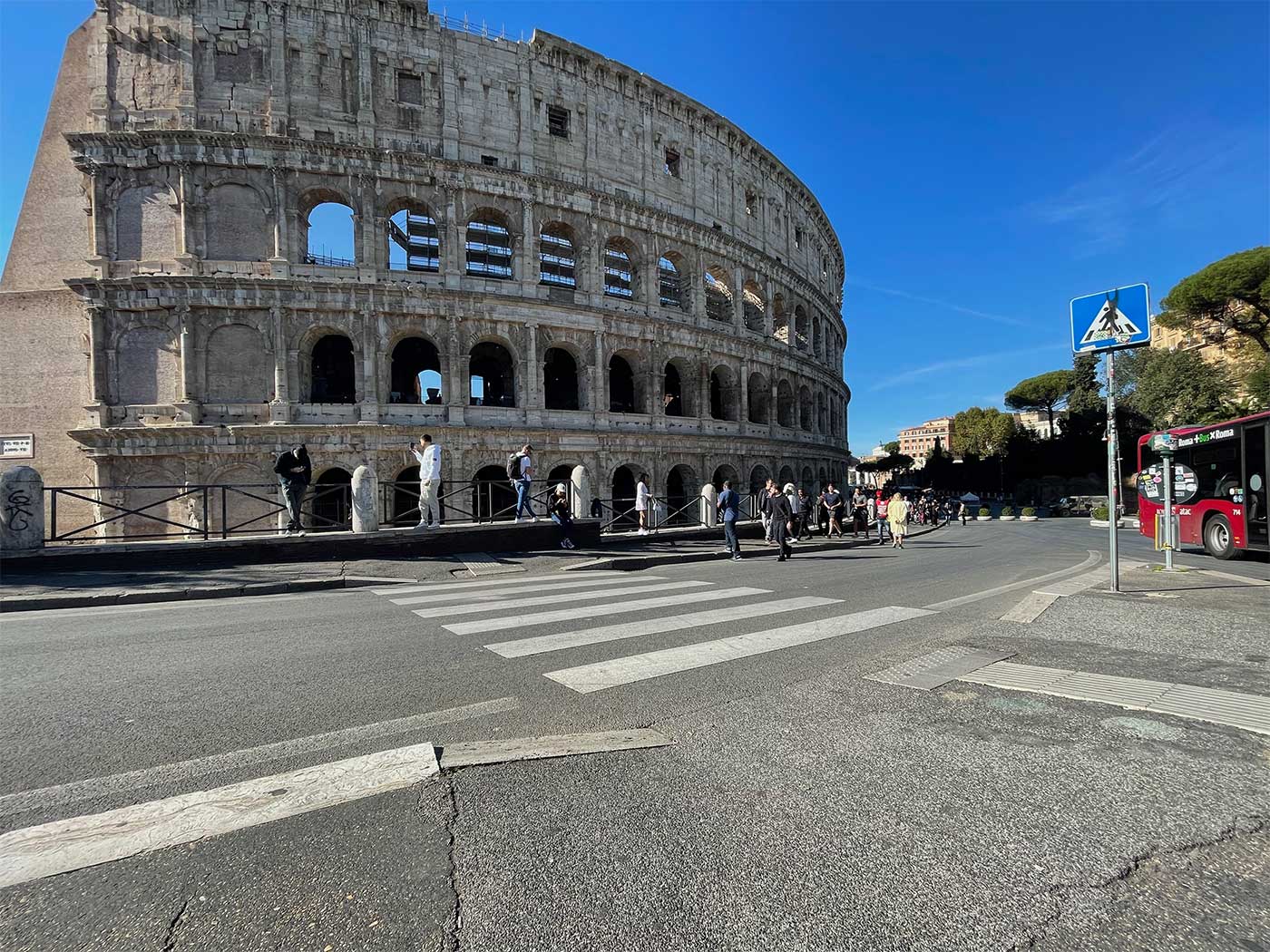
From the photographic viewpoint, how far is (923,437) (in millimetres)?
165250

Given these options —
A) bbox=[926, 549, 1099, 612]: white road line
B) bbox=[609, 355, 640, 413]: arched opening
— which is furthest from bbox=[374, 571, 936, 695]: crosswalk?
bbox=[609, 355, 640, 413]: arched opening

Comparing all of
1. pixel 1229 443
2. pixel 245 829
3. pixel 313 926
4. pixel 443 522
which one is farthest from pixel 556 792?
pixel 1229 443

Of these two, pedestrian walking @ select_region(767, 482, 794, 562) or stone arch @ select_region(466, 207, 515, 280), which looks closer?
pedestrian walking @ select_region(767, 482, 794, 562)

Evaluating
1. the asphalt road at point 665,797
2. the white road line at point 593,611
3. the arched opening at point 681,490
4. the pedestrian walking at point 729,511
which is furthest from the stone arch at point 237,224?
the white road line at point 593,611

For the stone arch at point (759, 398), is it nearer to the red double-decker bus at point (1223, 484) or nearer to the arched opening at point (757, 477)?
the arched opening at point (757, 477)

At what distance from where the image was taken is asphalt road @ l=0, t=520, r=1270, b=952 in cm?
182

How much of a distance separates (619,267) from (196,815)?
1330 inches

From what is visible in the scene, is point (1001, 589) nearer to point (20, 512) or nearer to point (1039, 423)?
point (20, 512)

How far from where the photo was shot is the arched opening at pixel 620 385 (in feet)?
96.1

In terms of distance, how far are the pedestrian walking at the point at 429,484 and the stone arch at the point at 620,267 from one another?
1621 cm

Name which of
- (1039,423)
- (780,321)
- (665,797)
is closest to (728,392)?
(780,321)

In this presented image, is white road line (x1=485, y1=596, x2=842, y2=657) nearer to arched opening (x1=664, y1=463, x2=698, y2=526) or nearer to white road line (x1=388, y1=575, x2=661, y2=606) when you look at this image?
white road line (x1=388, y1=575, x2=661, y2=606)

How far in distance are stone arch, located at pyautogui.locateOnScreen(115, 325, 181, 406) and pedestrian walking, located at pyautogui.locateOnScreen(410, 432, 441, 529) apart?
14110mm

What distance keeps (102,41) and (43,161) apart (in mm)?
5284
